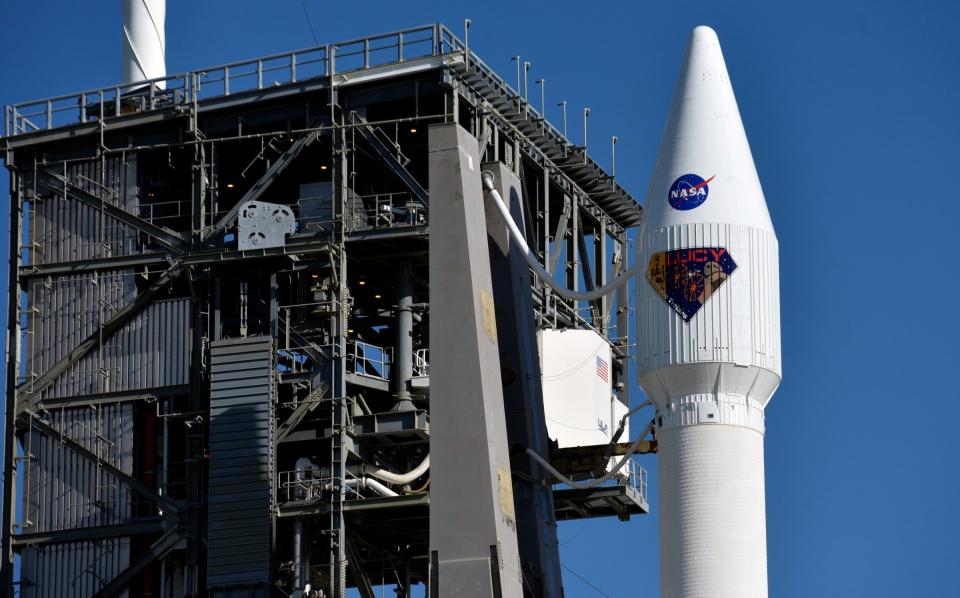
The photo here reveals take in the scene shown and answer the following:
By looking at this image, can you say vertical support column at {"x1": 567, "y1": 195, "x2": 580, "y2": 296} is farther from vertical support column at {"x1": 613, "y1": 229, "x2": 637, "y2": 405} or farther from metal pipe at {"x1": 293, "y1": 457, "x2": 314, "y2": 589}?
metal pipe at {"x1": 293, "y1": 457, "x2": 314, "y2": 589}

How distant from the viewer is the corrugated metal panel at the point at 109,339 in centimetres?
7444

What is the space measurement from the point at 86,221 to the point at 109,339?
382 centimetres

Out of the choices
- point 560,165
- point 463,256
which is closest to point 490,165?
point 463,256

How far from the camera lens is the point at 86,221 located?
252 feet

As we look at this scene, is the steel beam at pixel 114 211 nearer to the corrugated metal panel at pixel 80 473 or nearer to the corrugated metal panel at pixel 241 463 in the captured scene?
the corrugated metal panel at pixel 241 463

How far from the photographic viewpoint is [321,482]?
70.8 meters

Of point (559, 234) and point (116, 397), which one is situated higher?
point (559, 234)

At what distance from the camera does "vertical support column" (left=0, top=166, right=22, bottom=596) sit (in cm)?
7450

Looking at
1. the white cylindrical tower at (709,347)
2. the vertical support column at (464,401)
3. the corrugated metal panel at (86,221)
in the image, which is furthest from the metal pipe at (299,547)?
the white cylindrical tower at (709,347)

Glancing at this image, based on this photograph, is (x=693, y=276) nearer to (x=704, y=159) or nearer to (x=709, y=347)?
(x=709, y=347)

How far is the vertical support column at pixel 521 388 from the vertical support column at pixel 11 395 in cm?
1627

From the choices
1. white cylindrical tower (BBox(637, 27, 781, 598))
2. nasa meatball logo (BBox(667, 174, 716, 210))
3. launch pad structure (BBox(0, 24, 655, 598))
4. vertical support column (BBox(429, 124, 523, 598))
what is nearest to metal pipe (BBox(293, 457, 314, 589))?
launch pad structure (BBox(0, 24, 655, 598))

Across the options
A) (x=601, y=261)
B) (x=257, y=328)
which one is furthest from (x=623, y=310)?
(x=257, y=328)

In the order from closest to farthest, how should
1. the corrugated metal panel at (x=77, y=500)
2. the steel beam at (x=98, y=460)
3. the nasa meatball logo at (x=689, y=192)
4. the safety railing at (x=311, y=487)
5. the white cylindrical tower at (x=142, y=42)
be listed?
the nasa meatball logo at (x=689, y=192) < the safety railing at (x=311, y=487) < the steel beam at (x=98, y=460) < the corrugated metal panel at (x=77, y=500) < the white cylindrical tower at (x=142, y=42)
